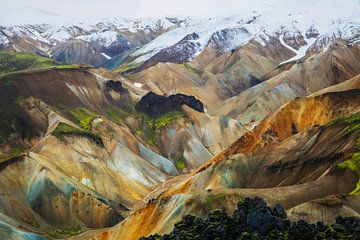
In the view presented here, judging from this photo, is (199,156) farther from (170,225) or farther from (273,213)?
(273,213)

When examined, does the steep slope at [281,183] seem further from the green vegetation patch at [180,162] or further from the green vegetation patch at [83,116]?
the green vegetation patch at [83,116]

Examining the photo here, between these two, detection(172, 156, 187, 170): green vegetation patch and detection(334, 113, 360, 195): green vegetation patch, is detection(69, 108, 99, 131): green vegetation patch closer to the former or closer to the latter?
detection(172, 156, 187, 170): green vegetation patch

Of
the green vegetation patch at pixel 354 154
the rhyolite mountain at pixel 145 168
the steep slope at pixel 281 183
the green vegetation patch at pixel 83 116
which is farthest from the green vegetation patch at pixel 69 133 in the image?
the green vegetation patch at pixel 354 154

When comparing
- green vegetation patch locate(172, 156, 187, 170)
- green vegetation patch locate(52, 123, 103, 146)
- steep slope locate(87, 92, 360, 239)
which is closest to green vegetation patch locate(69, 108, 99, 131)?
green vegetation patch locate(52, 123, 103, 146)

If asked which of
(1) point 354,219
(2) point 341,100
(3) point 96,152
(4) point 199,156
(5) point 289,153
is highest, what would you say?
(1) point 354,219

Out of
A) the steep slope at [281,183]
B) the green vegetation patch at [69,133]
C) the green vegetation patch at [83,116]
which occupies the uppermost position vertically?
the steep slope at [281,183]

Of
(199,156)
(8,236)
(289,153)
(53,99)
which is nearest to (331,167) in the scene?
(289,153)

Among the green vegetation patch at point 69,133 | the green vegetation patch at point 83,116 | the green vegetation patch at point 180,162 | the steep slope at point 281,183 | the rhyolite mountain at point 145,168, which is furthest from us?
the green vegetation patch at point 180,162

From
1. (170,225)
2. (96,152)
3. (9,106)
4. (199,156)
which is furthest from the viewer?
(199,156)

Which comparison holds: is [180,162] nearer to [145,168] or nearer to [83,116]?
[145,168]

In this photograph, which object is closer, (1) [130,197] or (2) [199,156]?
(1) [130,197]
